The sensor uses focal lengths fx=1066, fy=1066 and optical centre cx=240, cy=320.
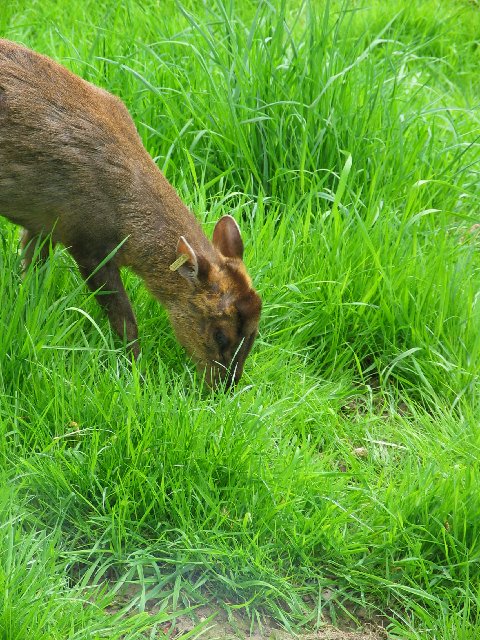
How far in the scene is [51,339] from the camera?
4.74 metres

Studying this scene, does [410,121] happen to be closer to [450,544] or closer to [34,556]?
[450,544]

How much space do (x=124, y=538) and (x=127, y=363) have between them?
1.08 m

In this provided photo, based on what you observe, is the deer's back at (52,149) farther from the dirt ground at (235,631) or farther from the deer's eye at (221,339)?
the dirt ground at (235,631)

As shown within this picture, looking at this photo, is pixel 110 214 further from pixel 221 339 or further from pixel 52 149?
pixel 221 339

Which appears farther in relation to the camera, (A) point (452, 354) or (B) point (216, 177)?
(B) point (216, 177)

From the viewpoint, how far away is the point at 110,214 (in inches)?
205

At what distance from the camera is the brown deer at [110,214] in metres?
5.05

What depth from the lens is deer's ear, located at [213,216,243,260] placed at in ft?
17.5

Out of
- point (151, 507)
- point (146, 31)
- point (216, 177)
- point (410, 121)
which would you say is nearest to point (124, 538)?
point (151, 507)

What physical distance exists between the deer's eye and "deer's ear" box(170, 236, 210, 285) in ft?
0.92

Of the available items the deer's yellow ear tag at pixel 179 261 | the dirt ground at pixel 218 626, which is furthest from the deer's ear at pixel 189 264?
the dirt ground at pixel 218 626

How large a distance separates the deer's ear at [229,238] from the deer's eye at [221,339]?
43cm

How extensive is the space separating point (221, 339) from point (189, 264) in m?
0.40

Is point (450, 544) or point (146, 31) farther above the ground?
point (146, 31)
